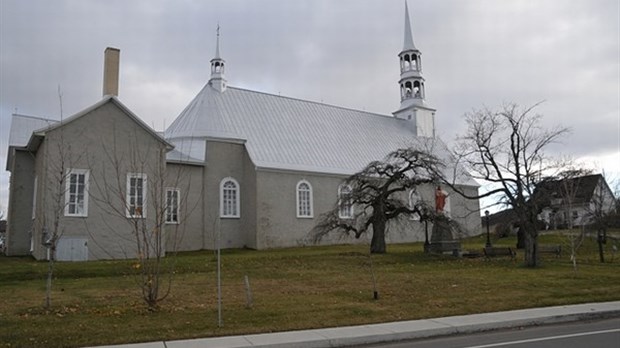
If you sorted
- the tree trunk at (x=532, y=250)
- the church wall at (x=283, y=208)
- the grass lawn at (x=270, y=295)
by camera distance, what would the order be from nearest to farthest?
1. the grass lawn at (x=270, y=295)
2. the tree trunk at (x=532, y=250)
3. the church wall at (x=283, y=208)

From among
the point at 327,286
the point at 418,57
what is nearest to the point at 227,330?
the point at 327,286

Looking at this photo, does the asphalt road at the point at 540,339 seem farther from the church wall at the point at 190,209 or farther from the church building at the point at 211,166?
the church wall at the point at 190,209

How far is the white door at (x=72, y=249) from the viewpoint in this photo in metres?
24.0

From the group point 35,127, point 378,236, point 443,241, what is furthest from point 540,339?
point 35,127

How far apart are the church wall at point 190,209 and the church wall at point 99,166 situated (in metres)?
3.86

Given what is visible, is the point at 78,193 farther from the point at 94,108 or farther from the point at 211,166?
the point at 211,166

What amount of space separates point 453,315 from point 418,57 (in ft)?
129

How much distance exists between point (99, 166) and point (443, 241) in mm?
17702

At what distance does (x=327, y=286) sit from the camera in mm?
16422

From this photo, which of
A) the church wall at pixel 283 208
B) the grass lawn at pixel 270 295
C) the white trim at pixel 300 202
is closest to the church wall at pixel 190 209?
the church wall at pixel 283 208

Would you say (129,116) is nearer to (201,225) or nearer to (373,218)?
(201,225)

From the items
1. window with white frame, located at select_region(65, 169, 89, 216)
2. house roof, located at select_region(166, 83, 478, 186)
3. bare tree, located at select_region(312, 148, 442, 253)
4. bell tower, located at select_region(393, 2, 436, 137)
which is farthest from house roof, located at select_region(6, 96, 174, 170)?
bell tower, located at select_region(393, 2, 436, 137)

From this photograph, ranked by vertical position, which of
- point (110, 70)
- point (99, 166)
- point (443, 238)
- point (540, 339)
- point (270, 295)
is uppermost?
point (110, 70)

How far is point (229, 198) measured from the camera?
33.3 metres
